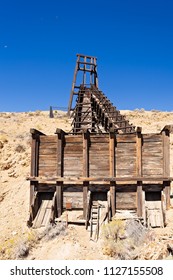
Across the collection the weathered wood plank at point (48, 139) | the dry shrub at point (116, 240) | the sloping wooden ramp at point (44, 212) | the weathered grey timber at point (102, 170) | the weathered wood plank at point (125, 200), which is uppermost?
the weathered wood plank at point (48, 139)

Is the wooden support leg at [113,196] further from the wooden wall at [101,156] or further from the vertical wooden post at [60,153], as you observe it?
the vertical wooden post at [60,153]

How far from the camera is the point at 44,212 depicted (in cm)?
1276

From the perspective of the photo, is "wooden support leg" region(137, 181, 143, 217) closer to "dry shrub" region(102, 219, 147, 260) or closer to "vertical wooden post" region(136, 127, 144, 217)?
"vertical wooden post" region(136, 127, 144, 217)

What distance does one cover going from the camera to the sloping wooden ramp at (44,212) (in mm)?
12305

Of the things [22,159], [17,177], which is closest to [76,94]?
[22,159]

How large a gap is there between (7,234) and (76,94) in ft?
43.5

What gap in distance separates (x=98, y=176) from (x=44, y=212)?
3.11 metres


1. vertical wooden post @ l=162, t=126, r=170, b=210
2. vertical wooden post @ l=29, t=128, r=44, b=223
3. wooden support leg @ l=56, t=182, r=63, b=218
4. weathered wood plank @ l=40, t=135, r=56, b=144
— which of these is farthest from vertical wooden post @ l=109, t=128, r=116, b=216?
vertical wooden post @ l=29, t=128, r=44, b=223

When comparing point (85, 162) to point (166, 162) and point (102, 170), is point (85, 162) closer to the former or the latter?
point (102, 170)

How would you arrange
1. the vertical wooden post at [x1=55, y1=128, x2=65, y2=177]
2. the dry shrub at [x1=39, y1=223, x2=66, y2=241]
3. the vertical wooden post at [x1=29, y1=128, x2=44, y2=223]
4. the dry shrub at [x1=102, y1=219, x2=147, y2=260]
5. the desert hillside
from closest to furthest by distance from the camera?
1. the dry shrub at [x1=102, y1=219, x2=147, y2=260]
2. the desert hillside
3. the dry shrub at [x1=39, y1=223, x2=66, y2=241]
4. the vertical wooden post at [x1=55, y1=128, x2=65, y2=177]
5. the vertical wooden post at [x1=29, y1=128, x2=44, y2=223]

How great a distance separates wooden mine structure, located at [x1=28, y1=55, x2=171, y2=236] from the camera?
12.4 m

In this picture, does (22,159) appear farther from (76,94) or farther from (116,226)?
(116,226)

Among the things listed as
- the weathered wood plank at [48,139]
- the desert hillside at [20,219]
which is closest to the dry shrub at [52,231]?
the desert hillside at [20,219]
